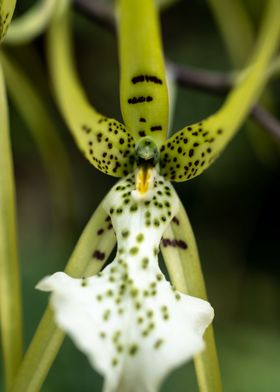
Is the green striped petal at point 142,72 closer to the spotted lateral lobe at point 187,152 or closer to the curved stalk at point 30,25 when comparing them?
the spotted lateral lobe at point 187,152

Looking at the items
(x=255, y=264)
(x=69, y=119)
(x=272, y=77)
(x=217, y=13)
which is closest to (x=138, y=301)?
(x=69, y=119)

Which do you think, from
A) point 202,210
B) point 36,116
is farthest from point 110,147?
point 202,210

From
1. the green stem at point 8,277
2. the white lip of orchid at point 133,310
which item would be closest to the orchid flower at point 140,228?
the white lip of orchid at point 133,310

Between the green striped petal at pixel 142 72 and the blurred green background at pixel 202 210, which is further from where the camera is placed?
the blurred green background at pixel 202 210

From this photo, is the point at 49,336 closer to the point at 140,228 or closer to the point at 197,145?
the point at 140,228

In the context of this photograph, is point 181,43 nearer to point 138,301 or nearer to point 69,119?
point 69,119

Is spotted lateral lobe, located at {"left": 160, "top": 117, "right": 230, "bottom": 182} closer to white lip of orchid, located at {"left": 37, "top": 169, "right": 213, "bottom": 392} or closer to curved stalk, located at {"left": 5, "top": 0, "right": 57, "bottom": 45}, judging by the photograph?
white lip of orchid, located at {"left": 37, "top": 169, "right": 213, "bottom": 392}
